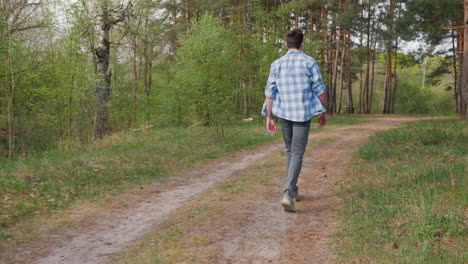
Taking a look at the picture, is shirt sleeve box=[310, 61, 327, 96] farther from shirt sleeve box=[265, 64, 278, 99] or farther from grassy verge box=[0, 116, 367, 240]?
grassy verge box=[0, 116, 367, 240]

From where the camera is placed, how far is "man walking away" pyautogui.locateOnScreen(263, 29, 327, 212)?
4.43 metres

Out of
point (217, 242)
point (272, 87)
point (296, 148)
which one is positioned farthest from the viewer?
point (272, 87)

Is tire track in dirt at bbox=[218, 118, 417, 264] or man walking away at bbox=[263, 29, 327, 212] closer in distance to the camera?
tire track in dirt at bbox=[218, 118, 417, 264]

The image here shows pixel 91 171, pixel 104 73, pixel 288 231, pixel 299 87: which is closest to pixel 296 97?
pixel 299 87

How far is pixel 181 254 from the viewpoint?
321 centimetres

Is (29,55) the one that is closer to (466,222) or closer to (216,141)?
(216,141)

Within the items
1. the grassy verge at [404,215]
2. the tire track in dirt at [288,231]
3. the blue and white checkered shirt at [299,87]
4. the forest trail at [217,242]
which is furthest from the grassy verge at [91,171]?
the grassy verge at [404,215]

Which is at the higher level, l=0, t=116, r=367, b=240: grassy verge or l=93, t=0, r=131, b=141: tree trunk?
l=93, t=0, r=131, b=141: tree trunk

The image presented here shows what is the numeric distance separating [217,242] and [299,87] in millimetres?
2280

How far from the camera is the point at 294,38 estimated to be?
14.8ft

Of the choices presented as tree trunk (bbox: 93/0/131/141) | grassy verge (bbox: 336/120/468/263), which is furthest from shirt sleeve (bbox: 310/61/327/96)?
tree trunk (bbox: 93/0/131/141)

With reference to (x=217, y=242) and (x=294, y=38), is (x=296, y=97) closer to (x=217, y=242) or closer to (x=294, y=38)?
(x=294, y=38)

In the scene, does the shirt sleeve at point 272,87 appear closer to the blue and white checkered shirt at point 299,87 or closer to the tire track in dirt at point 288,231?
the blue and white checkered shirt at point 299,87

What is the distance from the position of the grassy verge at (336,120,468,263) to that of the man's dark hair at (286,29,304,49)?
2.33 meters
